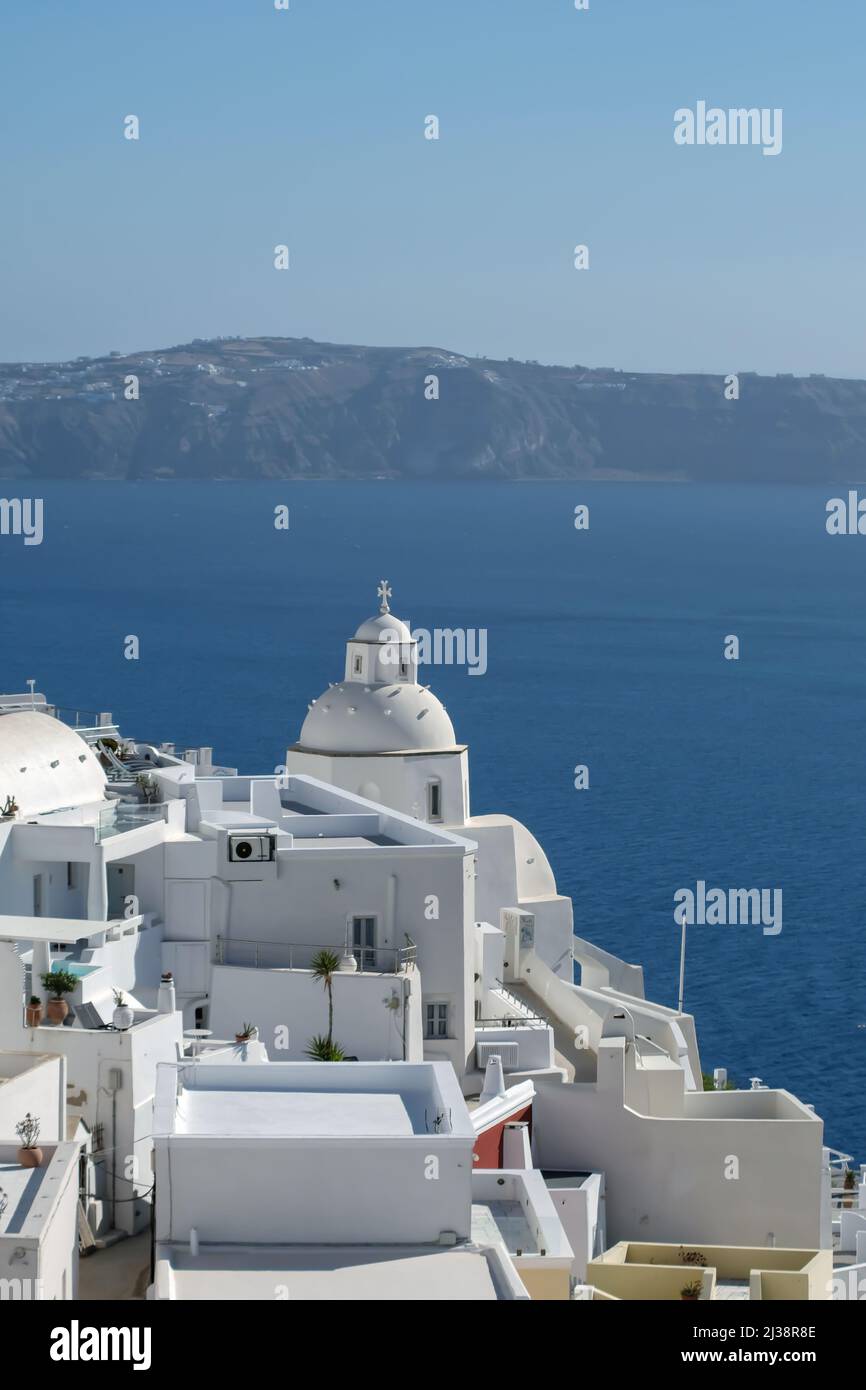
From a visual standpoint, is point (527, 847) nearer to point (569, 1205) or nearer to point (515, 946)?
point (515, 946)

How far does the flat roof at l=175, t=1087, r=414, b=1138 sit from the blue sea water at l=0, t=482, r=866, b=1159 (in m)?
23.6

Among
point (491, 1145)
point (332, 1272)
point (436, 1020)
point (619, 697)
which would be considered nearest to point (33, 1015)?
point (491, 1145)

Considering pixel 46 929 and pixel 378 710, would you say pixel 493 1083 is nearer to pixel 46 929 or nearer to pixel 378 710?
pixel 46 929

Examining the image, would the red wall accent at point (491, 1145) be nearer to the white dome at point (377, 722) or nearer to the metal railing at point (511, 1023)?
the metal railing at point (511, 1023)

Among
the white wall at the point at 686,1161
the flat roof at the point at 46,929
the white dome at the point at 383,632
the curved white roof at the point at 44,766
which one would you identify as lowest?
the white wall at the point at 686,1161

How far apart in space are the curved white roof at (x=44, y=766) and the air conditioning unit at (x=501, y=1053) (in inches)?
234

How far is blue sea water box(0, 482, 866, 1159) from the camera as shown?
5359cm

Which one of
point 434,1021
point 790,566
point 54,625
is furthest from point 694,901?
point 790,566

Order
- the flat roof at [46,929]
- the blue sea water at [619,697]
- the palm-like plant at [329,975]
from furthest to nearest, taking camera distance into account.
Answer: the blue sea water at [619,697], the palm-like plant at [329,975], the flat roof at [46,929]

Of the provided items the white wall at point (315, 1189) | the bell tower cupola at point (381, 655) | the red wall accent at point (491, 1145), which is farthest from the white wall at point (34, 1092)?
the bell tower cupola at point (381, 655)

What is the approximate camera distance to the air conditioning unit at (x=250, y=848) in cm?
2770

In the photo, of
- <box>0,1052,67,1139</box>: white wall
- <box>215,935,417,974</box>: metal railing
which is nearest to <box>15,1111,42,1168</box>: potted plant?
<box>0,1052,67,1139</box>: white wall

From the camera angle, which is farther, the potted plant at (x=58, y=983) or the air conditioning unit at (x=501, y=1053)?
the air conditioning unit at (x=501, y=1053)
